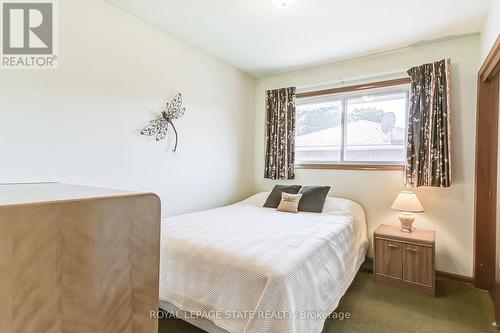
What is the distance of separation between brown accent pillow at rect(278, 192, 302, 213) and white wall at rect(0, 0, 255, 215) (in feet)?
2.91

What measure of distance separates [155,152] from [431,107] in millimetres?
2862

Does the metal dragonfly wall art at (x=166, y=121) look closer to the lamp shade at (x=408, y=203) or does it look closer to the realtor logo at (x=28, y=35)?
the realtor logo at (x=28, y=35)

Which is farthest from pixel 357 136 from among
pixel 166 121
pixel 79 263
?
pixel 79 263

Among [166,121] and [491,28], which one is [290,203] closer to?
[166,121]

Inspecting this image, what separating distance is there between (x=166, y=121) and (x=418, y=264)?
279 centimetres

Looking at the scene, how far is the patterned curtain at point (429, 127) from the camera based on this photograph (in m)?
2.58

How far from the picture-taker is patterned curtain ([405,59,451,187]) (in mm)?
2584

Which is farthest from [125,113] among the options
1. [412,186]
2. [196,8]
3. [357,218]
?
[412,186]

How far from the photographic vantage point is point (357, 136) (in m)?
3.25

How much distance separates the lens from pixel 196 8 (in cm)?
226

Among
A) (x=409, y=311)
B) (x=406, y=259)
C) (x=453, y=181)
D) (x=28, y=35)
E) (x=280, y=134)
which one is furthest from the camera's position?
(x=280, y=134)

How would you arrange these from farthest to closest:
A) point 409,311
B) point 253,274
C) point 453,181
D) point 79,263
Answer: point 453,181
point 409,311
point 253,274
point 79,263

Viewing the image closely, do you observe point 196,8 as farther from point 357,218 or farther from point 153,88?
point 357,218

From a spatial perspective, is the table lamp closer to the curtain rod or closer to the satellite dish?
the satellite dish
